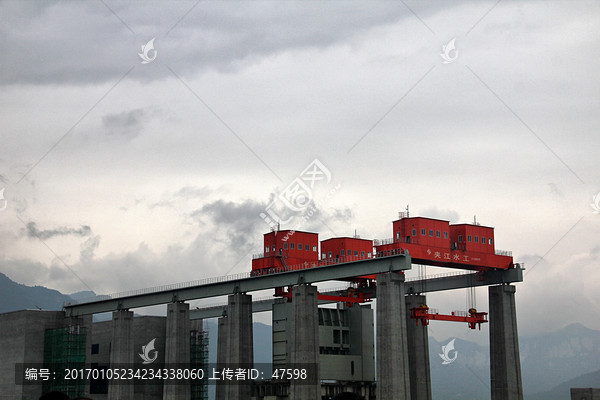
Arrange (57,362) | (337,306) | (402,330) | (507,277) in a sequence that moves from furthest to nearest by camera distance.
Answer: (57,362), (337,306), (507,277), (402,330)

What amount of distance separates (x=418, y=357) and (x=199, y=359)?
3175cm

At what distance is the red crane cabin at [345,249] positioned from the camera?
3374 inches

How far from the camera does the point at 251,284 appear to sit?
8519 cm

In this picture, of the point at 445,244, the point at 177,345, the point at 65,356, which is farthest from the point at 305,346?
the point at 65,356

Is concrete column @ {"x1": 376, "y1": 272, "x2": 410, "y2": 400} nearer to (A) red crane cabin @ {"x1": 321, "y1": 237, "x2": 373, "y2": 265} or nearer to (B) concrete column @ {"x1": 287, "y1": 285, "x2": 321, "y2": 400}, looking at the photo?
(B) concrete column @ {"x1": 287, "y1": 285, "x2": 321, "y2": 400}

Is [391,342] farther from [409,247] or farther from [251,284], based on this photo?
[251,284]

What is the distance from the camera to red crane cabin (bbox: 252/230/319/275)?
87688 mm

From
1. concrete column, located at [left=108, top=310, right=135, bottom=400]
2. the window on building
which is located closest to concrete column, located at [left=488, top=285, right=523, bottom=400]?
the window on building

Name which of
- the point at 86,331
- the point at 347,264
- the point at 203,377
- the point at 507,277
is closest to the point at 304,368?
the point at 347,264

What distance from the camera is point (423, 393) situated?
87.6 m

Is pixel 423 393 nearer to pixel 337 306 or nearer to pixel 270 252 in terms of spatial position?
pixel 337 306

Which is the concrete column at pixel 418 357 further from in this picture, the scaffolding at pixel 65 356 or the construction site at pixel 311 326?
the scaffolding at pixel 65 356

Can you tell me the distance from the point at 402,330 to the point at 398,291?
3.49 metres

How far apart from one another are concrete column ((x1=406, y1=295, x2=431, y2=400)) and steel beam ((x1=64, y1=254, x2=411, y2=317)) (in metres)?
17.6
